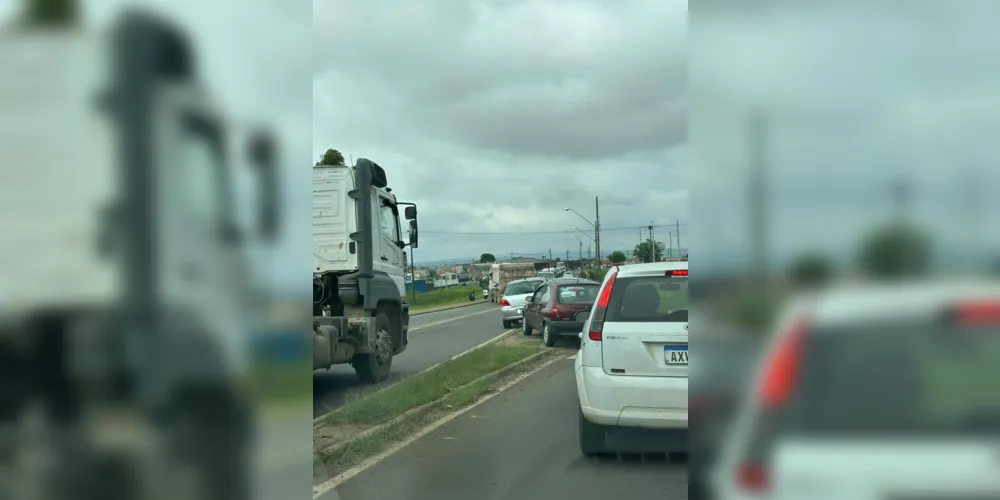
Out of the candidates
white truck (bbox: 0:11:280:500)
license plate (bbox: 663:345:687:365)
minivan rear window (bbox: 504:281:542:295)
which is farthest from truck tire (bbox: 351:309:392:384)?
minivan rear window (bbox: 504:281:542:295)

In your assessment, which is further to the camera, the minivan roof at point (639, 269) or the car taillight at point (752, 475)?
the minivan roof at point (639, 269)

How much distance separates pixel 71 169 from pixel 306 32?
0.67m

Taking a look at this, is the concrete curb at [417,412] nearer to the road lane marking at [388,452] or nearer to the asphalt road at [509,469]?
the road lane marking at [388,452]

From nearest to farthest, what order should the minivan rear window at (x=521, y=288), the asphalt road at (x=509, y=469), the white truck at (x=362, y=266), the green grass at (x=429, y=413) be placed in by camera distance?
the asphalt road at (x=509, y=469)
the green grass at (x=429, y=413)
the white truck at (x=362, y=266)
the minivan rear window at (x=521, y=288)

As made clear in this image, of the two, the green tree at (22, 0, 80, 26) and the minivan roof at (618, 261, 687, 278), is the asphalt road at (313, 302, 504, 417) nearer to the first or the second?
the green tree at (22, 0, 80, 26)

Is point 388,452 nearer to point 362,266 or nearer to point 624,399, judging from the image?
point 624,399

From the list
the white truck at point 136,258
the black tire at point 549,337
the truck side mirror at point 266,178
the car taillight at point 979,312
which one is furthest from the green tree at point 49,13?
the black tire at point 549,337

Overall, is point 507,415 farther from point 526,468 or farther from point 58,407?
point 58,407

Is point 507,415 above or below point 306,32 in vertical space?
below

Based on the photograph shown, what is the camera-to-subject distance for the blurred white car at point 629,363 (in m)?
4.33

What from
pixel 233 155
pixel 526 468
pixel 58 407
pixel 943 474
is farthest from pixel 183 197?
pixel 526 468

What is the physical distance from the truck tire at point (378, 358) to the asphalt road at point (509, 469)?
1970mm

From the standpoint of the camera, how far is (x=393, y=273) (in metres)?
9.48

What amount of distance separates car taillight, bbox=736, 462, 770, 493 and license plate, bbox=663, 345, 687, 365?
201cm
